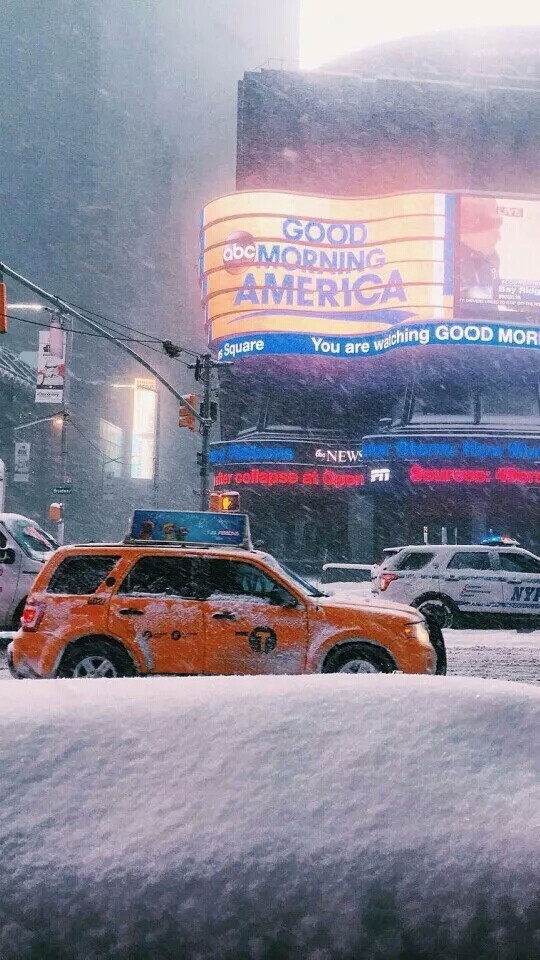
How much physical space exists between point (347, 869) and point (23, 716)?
0.97 meters

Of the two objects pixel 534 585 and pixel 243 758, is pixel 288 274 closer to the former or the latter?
pixel 534 585

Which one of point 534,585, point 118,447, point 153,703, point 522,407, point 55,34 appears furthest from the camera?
point 55,34

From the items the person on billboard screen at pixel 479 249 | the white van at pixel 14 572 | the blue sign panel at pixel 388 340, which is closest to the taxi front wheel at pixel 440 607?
the white van at pixel 14 572

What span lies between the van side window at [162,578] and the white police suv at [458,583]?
28.8 ft

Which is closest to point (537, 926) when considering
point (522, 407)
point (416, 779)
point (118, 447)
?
point (416, 779)

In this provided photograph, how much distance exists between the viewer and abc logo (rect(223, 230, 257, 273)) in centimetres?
4216

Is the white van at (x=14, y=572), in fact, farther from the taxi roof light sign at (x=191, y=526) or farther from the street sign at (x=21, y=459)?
the street sign at (x=21, y=459)

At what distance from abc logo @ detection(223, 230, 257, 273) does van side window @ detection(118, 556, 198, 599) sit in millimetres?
34855

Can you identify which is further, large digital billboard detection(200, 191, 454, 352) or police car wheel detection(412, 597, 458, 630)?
large digital billboard detection(200, 191, 454, 352)

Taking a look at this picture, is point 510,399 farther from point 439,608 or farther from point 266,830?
point 266,830

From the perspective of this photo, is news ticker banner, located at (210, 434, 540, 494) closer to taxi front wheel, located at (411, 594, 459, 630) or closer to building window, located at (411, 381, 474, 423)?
building window, located at (411, 381, 474, 423)

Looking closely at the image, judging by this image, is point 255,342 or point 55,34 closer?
point 255,342

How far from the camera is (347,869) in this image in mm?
2084

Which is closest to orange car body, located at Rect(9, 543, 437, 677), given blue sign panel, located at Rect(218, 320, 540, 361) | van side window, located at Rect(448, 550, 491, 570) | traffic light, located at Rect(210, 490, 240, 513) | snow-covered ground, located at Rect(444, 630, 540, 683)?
snow-covered ground, located at Rect(444, 630, 540, 683)
